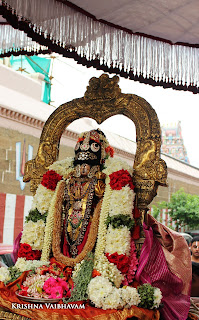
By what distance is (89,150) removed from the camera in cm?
507

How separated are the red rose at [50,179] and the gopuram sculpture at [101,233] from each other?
0.01 meters

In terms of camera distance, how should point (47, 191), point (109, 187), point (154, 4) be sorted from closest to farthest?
1. point (154, 4)
2. point (109, 187)
3. point (47, 191)

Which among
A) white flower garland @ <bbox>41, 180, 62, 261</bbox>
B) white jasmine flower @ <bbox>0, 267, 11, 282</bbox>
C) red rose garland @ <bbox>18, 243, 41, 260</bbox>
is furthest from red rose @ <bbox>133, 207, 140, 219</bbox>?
white jasmine flower @ <bbox>0, 267, 11, 282</bbox>

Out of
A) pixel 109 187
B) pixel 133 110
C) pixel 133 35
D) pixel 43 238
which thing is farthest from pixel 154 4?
pixel 43 238

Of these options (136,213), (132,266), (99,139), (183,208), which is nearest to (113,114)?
(99,139)

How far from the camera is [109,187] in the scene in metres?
4.83

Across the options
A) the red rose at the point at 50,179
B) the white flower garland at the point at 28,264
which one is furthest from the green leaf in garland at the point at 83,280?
the red rose at the point at 50,179

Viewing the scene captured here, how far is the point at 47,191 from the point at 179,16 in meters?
2.65

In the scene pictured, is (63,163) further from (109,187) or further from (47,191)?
(109,187)

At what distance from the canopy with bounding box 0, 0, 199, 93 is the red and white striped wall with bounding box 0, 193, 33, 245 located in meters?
6.78

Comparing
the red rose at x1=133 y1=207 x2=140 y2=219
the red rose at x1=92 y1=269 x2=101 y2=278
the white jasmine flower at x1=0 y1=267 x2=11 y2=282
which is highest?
the red rose at x1=133 y1=207 x2=140 y2=219

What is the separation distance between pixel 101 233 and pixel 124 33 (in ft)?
7.89

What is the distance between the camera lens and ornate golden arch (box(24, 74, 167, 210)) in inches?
188

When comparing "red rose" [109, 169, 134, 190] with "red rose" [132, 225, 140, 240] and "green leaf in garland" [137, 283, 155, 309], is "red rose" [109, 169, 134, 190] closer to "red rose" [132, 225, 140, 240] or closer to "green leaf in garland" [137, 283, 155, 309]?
"red rose" [132, 225, 140, 240]
